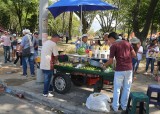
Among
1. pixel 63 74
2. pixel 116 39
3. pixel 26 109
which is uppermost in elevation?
pixel 116 39

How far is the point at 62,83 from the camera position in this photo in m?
8.32

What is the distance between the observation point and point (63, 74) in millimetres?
8328

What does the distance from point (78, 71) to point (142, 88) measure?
110 inches

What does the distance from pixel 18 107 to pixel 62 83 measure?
144cm

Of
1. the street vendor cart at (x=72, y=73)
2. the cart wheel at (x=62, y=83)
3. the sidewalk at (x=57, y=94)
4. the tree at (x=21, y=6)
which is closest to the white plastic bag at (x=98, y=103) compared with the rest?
the sidewalk at (x=57, y=94)

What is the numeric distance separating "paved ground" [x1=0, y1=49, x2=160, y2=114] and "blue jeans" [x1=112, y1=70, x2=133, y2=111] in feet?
2.28

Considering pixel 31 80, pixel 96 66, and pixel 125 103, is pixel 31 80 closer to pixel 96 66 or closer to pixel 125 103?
pixel 96 66

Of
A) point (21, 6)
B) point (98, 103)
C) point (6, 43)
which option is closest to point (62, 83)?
point (98, 103)

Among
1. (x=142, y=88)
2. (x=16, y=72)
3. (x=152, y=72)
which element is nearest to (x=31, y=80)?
(x=16, y=72)

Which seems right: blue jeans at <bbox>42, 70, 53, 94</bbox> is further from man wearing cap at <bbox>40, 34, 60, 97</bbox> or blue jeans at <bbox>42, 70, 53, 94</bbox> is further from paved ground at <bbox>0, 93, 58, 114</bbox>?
paved ground at <bbox>0, 93, 58, 114</bbox>

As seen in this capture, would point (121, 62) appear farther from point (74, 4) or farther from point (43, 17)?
point (43, 17)

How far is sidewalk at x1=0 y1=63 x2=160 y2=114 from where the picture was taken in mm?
7324

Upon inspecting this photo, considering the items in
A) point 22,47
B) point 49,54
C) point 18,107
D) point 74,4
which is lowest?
point 18,107

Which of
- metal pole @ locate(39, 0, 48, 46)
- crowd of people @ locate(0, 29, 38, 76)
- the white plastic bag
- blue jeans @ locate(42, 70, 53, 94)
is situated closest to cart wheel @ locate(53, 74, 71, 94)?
blue jeans @ locate(42, 70, 53, 94)
